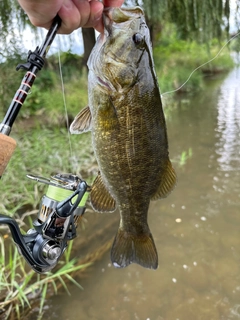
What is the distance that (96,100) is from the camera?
1.37 meters

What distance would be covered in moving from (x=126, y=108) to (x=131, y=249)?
75 cm

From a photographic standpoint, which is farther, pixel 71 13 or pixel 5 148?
pixel 71 13

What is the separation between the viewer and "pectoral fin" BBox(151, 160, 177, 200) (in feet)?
4.84

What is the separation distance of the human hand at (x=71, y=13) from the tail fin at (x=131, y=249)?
1.03m

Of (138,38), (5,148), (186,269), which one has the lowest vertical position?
(186,269)

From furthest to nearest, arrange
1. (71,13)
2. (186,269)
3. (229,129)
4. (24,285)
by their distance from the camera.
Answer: (229,129) → (186,269) → (24,285) → (71,13)

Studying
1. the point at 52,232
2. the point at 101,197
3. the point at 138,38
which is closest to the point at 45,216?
the point at 52,232

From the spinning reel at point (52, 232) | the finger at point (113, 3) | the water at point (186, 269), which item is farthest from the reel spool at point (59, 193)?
the water at point (186, 269)

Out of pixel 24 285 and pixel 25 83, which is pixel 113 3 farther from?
pixel 24 285

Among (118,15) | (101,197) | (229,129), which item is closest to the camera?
(118,15)

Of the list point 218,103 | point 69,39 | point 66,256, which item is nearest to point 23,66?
point 66,256

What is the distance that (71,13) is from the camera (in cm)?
144

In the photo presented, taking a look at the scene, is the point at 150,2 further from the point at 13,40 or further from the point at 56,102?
the point at 56,102

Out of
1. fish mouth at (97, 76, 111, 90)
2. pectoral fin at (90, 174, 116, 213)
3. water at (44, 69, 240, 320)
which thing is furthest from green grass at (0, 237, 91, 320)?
fish mouth at (97, 76, 111, 90)
